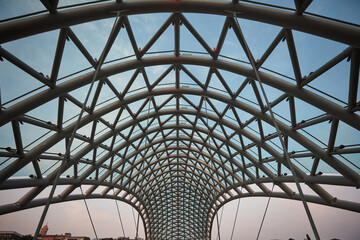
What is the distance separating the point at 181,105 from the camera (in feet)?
85.1

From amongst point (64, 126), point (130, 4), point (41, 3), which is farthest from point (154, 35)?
point (64, 126)

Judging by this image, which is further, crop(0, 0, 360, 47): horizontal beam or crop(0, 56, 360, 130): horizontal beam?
crop(0, 56, 360, 130): horizontal beam

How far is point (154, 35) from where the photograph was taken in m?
13.6

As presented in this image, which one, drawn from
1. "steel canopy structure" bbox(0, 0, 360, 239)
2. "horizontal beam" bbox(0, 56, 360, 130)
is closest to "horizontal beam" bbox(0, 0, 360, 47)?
"steel canopy structure" bbox(0, 0, 360, 239)

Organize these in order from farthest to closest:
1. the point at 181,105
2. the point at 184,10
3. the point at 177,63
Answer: the point at 181,105, the point at 177,63, the point at 184,10

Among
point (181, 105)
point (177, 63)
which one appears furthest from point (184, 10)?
point (181, 105)

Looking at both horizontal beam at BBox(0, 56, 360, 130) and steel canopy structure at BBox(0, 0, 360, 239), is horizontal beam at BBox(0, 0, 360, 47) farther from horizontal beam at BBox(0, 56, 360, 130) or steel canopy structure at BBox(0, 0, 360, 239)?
horizontal beam at BBox(0, 56, 360, 130)

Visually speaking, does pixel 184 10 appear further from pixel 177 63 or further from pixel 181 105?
pixel 181 105

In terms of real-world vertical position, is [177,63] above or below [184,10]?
above

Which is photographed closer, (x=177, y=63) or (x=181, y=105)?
(x=177, y=63)

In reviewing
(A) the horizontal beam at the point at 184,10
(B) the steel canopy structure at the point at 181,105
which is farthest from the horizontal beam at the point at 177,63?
(A) the horizontal beam at the point at 184,10

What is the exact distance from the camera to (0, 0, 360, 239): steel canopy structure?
9789 millimetres

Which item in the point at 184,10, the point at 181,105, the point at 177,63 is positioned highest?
the point at 181,105

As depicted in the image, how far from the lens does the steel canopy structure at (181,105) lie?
9789 mm
